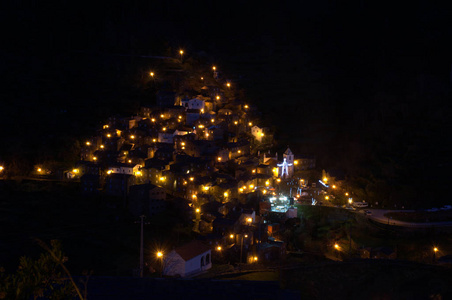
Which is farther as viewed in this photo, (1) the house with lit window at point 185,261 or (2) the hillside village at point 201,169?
(2) the hillside village at point 201,169

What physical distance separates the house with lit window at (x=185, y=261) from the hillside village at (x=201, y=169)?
9cm

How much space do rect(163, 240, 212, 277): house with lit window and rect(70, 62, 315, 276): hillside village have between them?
88 millimetres

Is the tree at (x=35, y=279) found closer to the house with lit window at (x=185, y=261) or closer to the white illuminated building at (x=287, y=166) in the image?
the house with lit window at (x=185, y=261)

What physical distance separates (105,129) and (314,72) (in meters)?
32.8

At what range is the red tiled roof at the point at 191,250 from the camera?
17.9 m

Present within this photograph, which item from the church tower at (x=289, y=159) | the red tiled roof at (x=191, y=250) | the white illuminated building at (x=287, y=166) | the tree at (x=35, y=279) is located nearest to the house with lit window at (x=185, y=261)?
the red tiled roof at (x=191, y=250)

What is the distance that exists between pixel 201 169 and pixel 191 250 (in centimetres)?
1129

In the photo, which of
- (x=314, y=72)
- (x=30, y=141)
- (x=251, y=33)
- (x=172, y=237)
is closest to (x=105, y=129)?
(x=30, y=141)

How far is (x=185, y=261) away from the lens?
17.5 meters

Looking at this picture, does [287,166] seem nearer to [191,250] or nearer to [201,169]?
[201,169]

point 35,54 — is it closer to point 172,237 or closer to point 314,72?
point 314,72

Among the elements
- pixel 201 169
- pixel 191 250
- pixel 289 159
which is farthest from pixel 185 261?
pixel 289 159

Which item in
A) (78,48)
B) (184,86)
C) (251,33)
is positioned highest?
(251,33)

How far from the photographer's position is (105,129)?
34.8 meters
